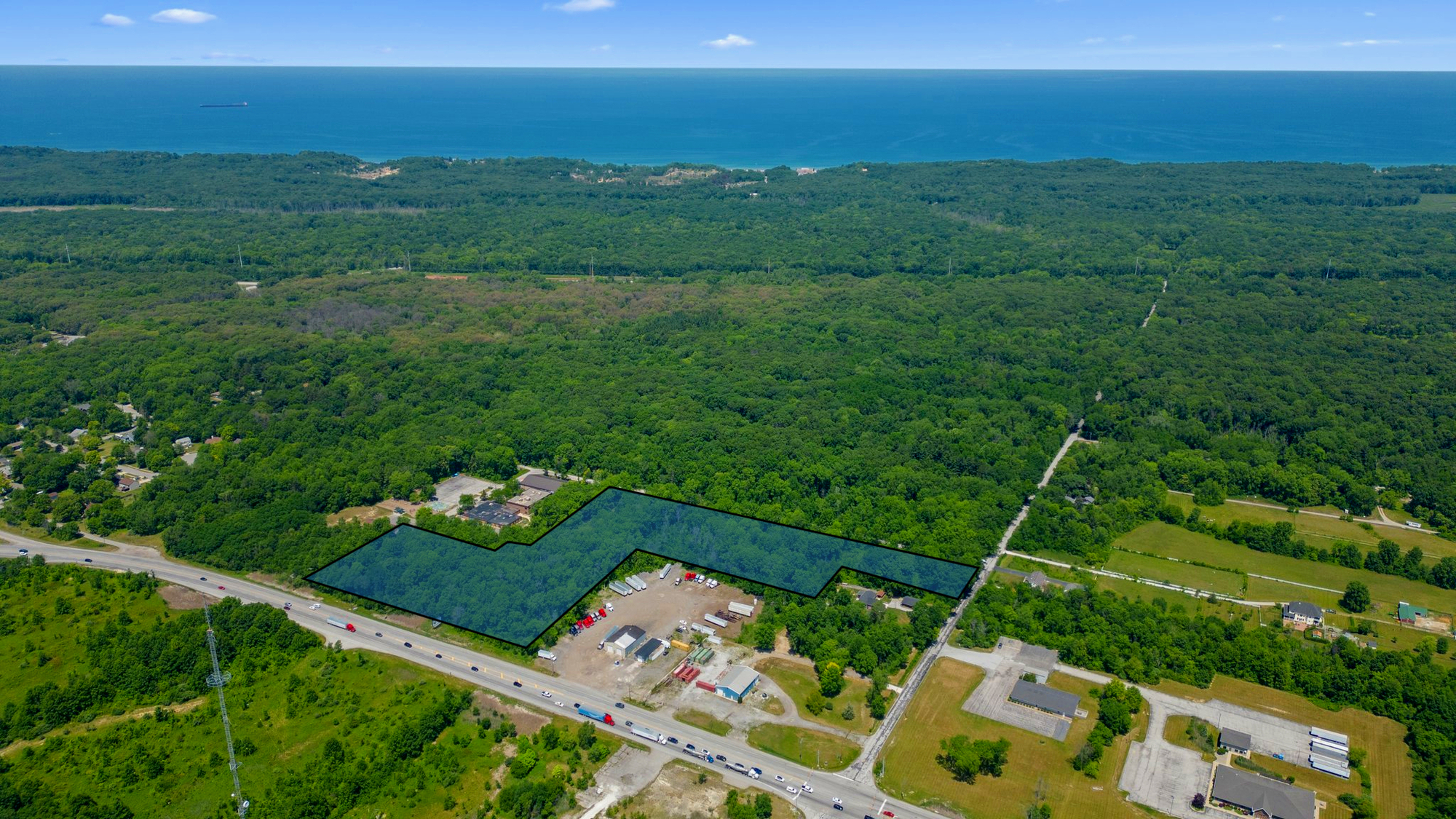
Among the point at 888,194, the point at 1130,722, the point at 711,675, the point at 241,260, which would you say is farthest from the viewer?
the point at 888,194

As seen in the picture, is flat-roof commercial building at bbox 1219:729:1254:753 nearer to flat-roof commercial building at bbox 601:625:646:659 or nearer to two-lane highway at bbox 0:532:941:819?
two-lane highway at bbox 0:532:941:819

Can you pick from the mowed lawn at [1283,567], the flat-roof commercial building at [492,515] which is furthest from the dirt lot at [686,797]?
the mowed lawn at [1283,567]

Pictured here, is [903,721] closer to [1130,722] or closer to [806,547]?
[1130,722]

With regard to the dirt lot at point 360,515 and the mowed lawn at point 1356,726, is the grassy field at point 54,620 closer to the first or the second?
the dirt lot at point 360,515

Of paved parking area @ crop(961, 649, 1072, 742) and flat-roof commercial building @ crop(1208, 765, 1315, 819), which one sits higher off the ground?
flat-roof commercial building @ crop(1208, 765, 1315, 819)

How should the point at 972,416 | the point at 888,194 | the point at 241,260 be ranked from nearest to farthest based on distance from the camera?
the point at 972,416 < the point at 241,260 < the point at 888,194

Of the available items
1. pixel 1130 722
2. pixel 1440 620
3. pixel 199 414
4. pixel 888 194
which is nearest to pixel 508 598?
pixel 1130 722

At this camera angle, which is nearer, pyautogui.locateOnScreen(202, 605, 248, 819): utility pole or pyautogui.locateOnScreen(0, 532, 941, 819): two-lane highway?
pyautogui.locateOnScreen(202, 605, 248, 819): utility pole

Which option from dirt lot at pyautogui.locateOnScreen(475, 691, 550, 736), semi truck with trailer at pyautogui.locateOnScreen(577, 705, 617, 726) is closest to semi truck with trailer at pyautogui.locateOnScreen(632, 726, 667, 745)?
semi truck with trailer at pyautogui.locateOnScreen(577, 705, 617, 726)
